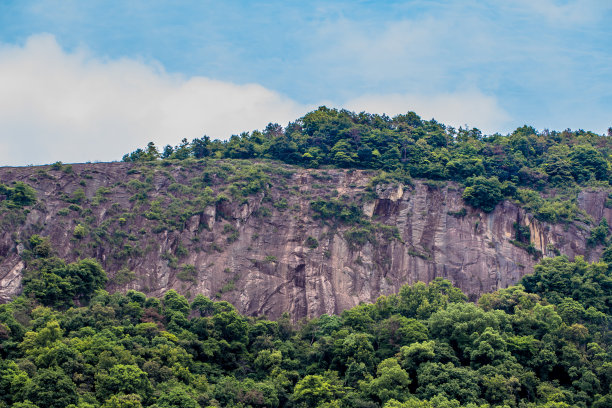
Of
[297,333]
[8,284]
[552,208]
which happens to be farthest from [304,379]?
[552,208]

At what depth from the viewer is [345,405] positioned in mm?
53000

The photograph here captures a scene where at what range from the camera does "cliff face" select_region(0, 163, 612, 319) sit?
67.8 meters

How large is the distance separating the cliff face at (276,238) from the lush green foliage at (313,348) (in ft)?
11.7

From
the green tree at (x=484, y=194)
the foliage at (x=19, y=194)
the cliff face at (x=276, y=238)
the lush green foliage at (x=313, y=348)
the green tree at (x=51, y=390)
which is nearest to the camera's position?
the green tree at (x=51, y=390)

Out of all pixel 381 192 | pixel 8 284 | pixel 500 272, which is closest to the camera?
pixel 8 284

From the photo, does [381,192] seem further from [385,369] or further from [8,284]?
[8,284]

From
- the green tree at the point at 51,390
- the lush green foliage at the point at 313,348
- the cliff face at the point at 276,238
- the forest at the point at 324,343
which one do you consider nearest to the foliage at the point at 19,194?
the forest at the point at 324,343

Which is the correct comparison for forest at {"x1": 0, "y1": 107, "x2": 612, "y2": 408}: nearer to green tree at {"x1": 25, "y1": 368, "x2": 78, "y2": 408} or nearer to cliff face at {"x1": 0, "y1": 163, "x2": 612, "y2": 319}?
green tree at {"x1": 25, "y1": 368, "x2": 78, "y2": 408}

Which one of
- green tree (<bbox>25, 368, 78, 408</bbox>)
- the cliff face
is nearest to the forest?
green tree (<bbox>25, 368, 78, 408</bbox>)

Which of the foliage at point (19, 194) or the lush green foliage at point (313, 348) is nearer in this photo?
the lush green foliage at point (313, 348)

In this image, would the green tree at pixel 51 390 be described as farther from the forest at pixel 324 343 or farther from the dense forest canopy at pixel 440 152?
the dense forest canopy at pixel 440 152

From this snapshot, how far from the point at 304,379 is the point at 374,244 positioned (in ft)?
63.2

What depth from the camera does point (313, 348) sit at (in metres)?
59.5

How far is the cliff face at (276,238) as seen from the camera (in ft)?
222
